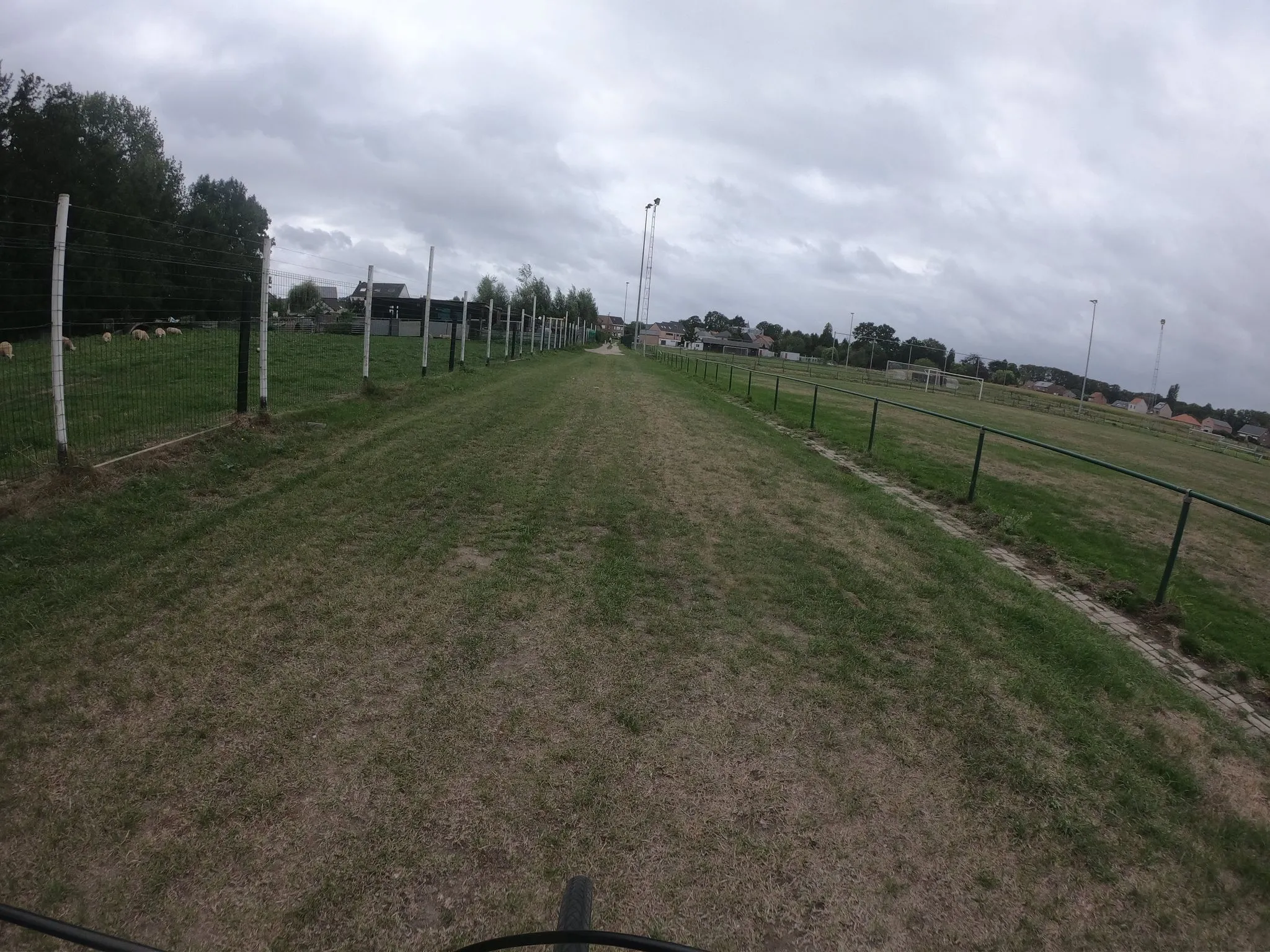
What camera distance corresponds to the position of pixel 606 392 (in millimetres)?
20000

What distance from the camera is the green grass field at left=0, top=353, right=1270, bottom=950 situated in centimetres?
248

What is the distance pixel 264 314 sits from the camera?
9695 millimetres

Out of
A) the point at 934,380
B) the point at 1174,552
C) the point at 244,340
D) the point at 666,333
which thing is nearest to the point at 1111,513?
the point at 1174,552

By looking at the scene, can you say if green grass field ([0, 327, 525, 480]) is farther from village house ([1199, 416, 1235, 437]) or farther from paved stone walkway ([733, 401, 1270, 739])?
village house ([1199, 416, 1235, 437])

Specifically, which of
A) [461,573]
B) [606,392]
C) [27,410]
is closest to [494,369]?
[606,392]

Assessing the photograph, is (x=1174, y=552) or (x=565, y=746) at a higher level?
(x=1174, y=552)

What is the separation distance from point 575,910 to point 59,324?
6730 mm

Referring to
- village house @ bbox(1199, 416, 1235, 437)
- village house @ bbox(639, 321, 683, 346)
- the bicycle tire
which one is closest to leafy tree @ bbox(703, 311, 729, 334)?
village house @ bbox(639, 321, 683, 346)

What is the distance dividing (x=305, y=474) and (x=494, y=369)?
16.9 metres

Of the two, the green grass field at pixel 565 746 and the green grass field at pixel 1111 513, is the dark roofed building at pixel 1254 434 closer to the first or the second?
the green grass field at pixel 1111 513

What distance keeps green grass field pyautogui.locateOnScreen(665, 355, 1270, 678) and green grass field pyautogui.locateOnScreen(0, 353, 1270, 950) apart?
179cm

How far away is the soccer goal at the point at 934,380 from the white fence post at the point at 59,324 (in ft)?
173

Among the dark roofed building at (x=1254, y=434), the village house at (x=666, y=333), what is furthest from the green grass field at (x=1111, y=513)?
the village house at (x=666, y=333)

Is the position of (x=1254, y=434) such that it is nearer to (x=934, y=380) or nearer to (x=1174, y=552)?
(x=934, y=380)
